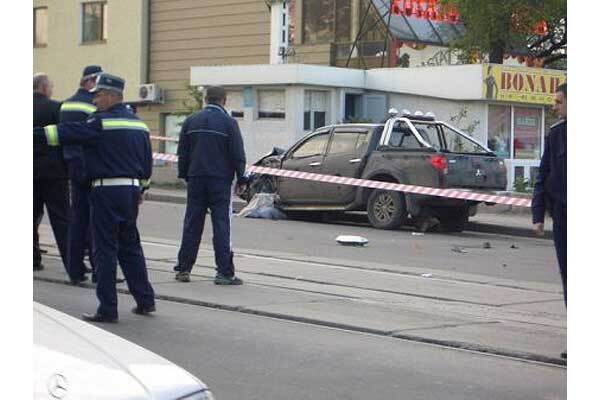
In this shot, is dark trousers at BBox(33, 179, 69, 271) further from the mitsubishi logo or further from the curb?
the mitsubishi logo

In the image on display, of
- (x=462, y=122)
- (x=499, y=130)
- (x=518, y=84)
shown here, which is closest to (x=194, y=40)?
(x=462, y=122)

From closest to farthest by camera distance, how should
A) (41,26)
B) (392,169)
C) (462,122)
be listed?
(392,169) < (462,122) < (41,26)

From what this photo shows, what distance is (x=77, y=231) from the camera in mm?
11008

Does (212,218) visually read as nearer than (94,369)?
No

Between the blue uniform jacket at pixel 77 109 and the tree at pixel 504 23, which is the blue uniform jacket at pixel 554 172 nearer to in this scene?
the blue uniform jacket at pixel 77 109

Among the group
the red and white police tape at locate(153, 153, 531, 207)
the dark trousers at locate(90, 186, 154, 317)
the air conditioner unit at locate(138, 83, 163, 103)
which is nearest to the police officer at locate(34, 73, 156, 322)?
the dark trousers at locate(90, 186, 154, 317)

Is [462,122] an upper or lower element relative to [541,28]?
lower

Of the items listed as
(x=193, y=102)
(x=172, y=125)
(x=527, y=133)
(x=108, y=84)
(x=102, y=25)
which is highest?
(x=102, y=25)

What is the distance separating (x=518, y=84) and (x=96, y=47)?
15655mm

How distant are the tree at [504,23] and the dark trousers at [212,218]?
1478cm

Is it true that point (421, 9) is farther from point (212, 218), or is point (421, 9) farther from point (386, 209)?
point (212, 218)

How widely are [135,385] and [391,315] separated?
618cm

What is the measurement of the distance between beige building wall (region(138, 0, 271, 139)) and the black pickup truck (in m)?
12.2
